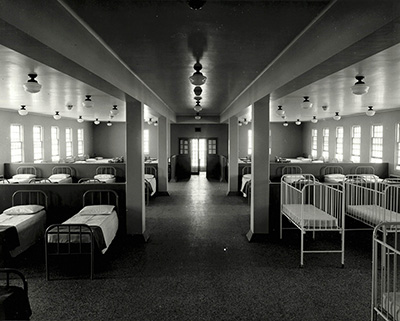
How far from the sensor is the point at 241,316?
3.88 meters

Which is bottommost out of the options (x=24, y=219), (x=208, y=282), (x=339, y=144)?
(x=208, y=282)

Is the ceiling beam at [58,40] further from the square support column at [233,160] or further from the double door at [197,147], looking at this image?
the double door at [197,147]

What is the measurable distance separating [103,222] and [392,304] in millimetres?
4271

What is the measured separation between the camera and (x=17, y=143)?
1161cm

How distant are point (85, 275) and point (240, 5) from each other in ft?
13.9

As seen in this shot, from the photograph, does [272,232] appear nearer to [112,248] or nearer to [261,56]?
[112,248]

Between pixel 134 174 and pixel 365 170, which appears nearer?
pixel 134 174

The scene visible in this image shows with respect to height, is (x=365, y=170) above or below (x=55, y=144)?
below

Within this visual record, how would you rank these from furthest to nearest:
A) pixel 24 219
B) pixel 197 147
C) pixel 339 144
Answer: pixel 197 147 → pixel 339 144 → pixel 24 219

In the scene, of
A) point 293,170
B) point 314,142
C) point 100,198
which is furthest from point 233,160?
point 314,142

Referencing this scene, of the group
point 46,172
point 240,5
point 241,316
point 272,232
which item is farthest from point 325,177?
point 46,172

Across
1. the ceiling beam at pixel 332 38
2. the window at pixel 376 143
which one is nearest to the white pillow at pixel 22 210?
the ceiling beam at pixel 332 38

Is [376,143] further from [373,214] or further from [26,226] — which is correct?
[26,226]

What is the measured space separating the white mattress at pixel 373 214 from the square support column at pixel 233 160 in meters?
5.69
